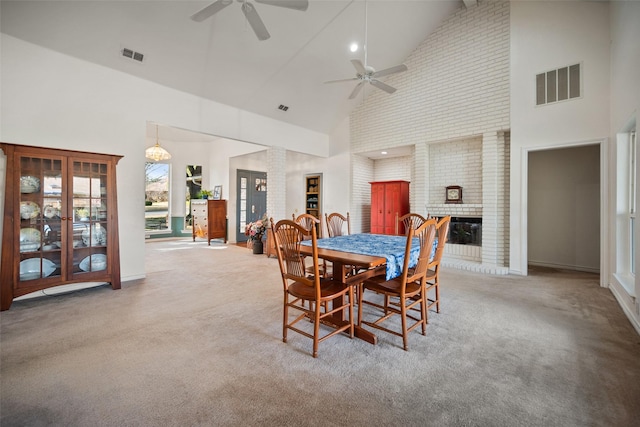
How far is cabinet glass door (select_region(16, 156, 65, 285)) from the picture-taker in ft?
10.3

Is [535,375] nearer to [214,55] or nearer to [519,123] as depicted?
[519,123]

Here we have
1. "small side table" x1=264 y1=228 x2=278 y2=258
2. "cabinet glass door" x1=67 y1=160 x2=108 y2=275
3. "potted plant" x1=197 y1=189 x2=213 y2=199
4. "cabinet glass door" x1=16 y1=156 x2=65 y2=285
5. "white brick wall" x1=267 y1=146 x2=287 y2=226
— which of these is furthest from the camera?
"potted plant" x1=197 y1=189 x2=213 y2=199

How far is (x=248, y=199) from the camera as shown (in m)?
8.56

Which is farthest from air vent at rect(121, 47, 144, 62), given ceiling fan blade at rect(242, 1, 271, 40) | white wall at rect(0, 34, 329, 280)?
ceiling fan blade at rect(242, 1, 271, 40)

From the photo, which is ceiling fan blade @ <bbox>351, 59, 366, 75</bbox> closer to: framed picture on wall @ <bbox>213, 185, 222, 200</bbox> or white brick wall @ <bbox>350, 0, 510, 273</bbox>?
white brick wall @ <bbox>350, 0, 510, 273</bbox>

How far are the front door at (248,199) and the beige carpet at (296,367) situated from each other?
5178 millimetres

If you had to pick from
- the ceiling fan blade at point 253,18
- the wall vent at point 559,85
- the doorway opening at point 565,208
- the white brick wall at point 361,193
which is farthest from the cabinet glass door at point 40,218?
the doorway opening at point 565,208

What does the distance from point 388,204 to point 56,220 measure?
598 centimetres

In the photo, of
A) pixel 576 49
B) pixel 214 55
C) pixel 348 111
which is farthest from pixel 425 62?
pixel 214 55

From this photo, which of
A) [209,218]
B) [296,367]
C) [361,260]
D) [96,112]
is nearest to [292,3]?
[361,260]

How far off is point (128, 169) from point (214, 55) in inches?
87.0

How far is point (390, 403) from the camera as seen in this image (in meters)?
1.61

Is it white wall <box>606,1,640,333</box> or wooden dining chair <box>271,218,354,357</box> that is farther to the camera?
white wall <box>606,1,640,333</box>

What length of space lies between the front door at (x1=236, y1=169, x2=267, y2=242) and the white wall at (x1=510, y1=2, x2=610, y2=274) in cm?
671
